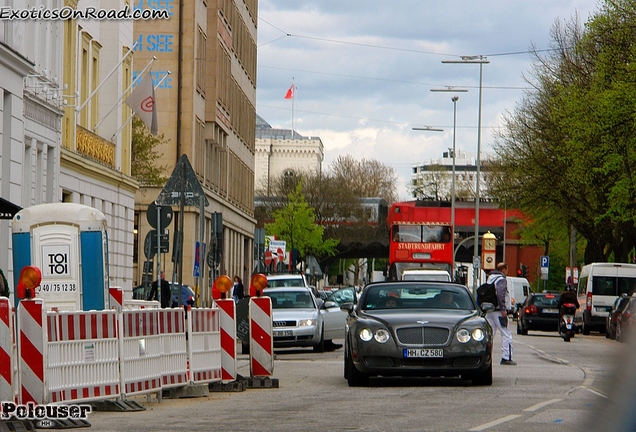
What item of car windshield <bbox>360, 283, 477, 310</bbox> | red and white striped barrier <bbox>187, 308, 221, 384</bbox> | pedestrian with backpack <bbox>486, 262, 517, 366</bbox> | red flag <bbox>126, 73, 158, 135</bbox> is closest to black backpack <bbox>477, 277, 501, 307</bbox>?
pedestrian with backpack <bbox>486, 262, 517, 366</bbox>

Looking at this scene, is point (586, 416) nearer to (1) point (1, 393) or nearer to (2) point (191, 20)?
(1) point (1, 393)

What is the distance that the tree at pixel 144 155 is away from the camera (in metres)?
55.2

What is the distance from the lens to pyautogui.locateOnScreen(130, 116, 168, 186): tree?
181 ft

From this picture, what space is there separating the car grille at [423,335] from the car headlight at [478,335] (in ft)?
1.22

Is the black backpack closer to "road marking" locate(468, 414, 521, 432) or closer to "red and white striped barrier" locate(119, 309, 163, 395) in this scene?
"red and white striped barrier" locate(119, 309, 163, 395)

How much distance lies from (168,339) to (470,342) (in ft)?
13.2

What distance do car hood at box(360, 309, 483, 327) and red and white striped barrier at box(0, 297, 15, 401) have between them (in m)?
6.48

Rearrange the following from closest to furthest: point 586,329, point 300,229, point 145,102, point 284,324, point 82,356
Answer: point 82,356 → point 284,324 → point 145,102 → point 586,329 → point 300,229

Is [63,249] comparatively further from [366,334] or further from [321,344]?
[366,334]

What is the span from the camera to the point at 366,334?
54.6 ft

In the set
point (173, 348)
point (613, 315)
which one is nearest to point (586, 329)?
point (613, 315)

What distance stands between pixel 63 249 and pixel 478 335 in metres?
10.3

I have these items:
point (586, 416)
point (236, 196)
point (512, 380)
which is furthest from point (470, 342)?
point (236, 196)

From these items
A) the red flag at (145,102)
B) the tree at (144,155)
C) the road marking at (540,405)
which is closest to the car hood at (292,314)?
the red flag at (145,102)
